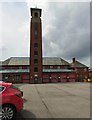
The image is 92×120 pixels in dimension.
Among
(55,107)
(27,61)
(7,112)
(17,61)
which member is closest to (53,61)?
(27,61)

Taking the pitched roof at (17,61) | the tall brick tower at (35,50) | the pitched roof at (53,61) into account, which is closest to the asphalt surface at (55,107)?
the tall brick tower at (35,50)

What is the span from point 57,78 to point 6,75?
18.7 meters

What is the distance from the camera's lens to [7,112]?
7391 mm

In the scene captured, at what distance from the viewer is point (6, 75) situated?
6662 cm

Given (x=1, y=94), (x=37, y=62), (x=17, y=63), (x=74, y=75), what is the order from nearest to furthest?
1. (x=1, y=94)
2. (x=37, y=62)
3. (x=74, y=75)
4. (x=17, y=63)

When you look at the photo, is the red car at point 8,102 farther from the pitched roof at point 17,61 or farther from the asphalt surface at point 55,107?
the pitched roof at point 17,61

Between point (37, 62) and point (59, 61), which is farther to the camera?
point (59, 61)

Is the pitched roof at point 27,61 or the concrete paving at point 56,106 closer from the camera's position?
the concrete paving at point 56,106

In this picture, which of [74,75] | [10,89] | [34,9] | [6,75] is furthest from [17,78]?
[10,89]

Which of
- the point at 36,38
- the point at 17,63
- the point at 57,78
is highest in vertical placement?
the point at 36,38

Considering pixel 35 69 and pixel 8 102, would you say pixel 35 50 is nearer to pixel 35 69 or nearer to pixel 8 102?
pixel 35 69

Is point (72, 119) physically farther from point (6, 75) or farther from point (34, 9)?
point (34, 9)

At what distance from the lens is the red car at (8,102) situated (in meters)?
7.28

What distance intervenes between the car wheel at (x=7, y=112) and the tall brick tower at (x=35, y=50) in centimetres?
5803
